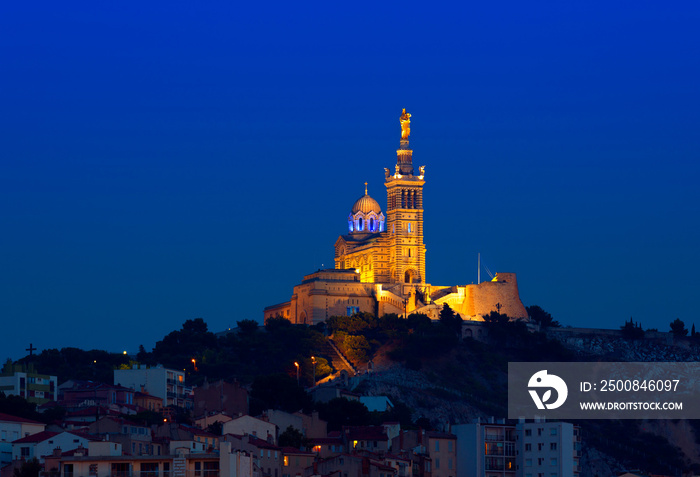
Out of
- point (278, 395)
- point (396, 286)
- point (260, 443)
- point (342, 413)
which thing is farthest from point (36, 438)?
point (396, 286)

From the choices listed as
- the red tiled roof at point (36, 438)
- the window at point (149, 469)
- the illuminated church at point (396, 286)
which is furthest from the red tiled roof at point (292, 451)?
the illuminated church at point (396, 286)

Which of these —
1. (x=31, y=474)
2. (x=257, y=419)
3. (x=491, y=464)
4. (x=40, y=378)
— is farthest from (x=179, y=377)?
(x=31, y=474)

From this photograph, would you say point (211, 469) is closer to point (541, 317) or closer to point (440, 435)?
point (440, 435)

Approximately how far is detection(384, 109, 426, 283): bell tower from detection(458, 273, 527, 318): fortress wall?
6222 millimetres

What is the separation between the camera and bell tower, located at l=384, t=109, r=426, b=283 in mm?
190000

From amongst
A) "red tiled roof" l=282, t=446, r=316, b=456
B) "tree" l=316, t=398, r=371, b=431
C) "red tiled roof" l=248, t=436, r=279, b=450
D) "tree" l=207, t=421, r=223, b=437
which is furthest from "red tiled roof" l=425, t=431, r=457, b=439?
"tree" l=316, t=398, r=371, b=431

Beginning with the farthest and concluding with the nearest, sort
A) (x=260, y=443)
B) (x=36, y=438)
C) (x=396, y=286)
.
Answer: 1. (x=396, y=286)
2. (x=36, y=438)
3. (x=260, y=443)

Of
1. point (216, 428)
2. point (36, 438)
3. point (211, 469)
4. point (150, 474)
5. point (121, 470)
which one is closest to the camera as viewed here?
point (121, 470)

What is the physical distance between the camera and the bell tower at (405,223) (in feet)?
623

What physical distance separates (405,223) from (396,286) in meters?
8.51

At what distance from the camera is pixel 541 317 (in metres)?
196

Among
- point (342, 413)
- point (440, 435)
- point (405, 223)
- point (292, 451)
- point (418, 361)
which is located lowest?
point (292, 451)

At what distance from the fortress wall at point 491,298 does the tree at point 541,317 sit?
17.7 ft

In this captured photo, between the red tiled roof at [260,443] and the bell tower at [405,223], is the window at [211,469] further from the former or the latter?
the bell tower at [405,223]
